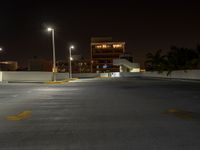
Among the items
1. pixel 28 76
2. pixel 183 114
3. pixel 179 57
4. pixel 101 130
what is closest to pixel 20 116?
pixel 101 130

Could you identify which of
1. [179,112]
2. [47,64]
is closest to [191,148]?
[179,112]

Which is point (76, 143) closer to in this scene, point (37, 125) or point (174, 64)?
point (37, 125)

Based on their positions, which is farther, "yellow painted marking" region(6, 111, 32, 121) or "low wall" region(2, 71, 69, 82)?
"low wall" region(2, 71, 69, 82)

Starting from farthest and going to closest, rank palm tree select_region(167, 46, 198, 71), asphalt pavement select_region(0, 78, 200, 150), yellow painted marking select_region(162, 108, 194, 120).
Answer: palm tree select_region(167, 46, 198, 71) < yellow painted marking select_region(162, 108, 194, 120) < asphalt pavement select_region(0, 78, 200, 150)

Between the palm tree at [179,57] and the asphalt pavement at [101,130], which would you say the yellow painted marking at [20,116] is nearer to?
the asphalt pavement at [101,130]

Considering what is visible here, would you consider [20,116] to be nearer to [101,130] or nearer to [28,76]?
[101,130]

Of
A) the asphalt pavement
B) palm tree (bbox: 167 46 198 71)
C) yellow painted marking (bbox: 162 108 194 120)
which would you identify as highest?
palm tree (bbox: 167 46 198 71)

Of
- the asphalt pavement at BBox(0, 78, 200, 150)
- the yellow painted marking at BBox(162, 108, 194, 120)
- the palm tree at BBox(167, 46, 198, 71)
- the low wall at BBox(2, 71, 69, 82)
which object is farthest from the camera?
the palm tree at BBox(167, 46, 198, 71)

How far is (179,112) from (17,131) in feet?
20.7

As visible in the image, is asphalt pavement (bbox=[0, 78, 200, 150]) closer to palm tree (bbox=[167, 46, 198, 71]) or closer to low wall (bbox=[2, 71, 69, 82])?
low wall (bbox=[2, 71, 69, 82])

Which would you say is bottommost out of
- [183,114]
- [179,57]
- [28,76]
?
[183,114]

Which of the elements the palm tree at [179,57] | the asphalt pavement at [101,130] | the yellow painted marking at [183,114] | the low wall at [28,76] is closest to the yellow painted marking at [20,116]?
the asphalt pavement at [101,130]

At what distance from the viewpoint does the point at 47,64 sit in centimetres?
14488

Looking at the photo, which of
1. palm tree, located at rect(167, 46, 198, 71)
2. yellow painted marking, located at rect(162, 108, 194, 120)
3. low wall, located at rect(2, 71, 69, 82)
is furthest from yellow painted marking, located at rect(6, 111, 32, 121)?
palm tree, located at rect(167, 46, 198, 71)
